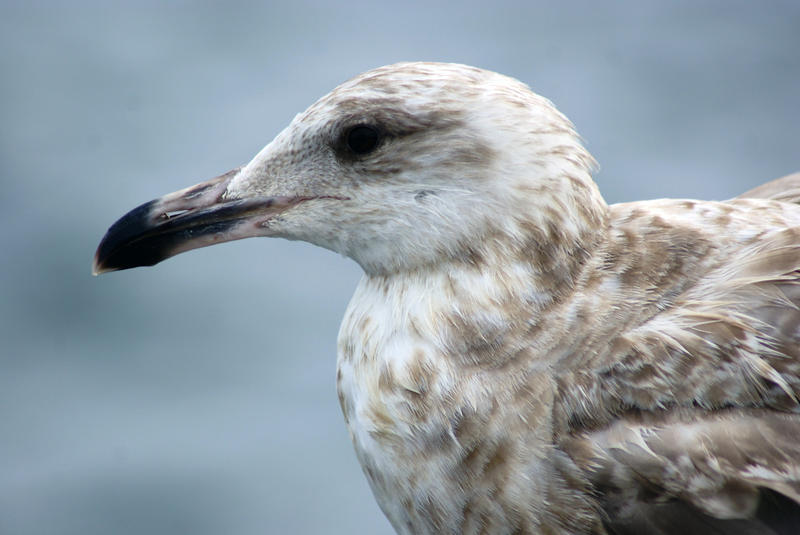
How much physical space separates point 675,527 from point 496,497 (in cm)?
31

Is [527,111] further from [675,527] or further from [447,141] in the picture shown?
[675,527]

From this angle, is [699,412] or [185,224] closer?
[699,412]

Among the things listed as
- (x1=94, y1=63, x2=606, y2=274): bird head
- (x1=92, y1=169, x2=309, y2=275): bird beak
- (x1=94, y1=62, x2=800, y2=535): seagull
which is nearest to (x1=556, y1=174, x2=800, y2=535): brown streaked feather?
(x1=94, y1=62, x2=800, y2=535): seagull

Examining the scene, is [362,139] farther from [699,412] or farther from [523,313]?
[699,412]

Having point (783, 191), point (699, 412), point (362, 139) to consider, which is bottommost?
point (699, 412)

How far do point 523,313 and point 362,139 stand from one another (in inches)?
17.8

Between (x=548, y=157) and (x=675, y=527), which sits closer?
(x=675, y=527)

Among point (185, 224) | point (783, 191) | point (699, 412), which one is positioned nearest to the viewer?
point (699, 412)

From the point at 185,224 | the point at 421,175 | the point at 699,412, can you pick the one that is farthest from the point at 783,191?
the point at 185,224

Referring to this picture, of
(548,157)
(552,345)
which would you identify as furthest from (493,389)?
(548,157)

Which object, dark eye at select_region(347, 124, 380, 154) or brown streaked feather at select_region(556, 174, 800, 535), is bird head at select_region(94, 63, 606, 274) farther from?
brown streaked feather at select_region(556, 174, 800, 535)

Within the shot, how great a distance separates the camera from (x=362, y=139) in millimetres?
1839

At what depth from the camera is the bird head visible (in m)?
1.78

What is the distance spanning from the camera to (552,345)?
1707mm
